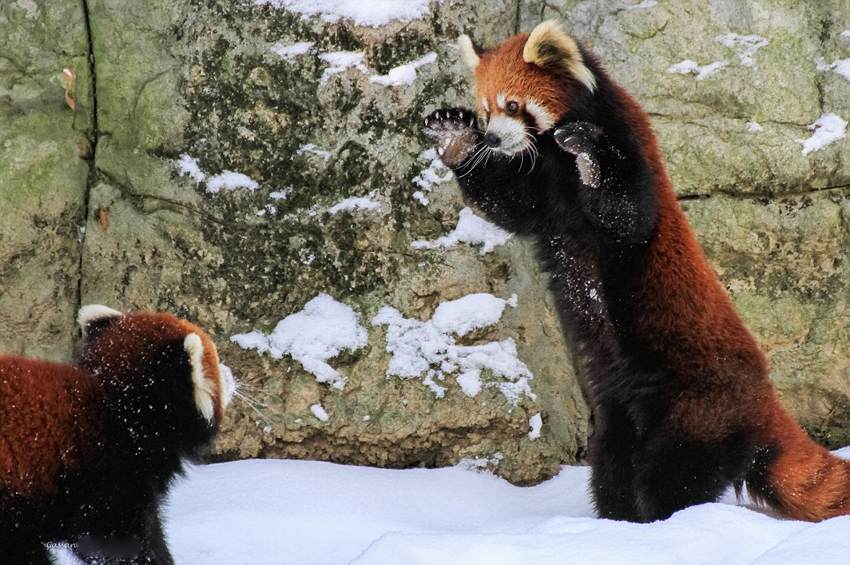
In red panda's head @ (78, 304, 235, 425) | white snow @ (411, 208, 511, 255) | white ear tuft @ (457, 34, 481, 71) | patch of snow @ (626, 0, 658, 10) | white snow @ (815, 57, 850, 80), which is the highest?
patch of snow @ (626, 0, 658, 10)

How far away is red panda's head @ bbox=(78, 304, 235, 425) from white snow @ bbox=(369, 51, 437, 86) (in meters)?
1.85

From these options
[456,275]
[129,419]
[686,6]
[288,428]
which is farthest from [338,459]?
[686,6]

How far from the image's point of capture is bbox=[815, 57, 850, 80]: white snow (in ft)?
16.0

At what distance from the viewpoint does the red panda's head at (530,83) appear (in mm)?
4012

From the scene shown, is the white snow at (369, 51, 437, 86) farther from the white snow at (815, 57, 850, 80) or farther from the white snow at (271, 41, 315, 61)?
the white snow at (815, 57, 850, 80)

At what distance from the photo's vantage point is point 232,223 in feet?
15.6

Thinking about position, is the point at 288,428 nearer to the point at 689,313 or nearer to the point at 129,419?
the point at 129,419

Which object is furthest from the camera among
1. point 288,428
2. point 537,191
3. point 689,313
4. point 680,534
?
point 288,428

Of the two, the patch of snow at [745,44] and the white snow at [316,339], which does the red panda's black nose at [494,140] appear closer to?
the white snow at [316,339]

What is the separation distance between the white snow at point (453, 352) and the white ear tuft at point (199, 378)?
4.81 ft

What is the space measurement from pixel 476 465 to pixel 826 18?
9.15 feet

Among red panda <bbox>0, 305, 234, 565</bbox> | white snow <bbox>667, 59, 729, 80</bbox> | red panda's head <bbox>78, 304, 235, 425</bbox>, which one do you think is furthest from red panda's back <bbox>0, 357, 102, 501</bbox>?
white snow <bbox>667, 59, 729, 80</bbox>

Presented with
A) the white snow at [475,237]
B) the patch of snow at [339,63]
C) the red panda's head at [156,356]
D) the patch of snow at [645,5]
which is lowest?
the red panda's head at [156,356]

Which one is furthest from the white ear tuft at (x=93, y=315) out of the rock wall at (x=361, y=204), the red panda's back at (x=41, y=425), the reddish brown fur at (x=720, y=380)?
the reddish brown fur at (x=720, y=380)
